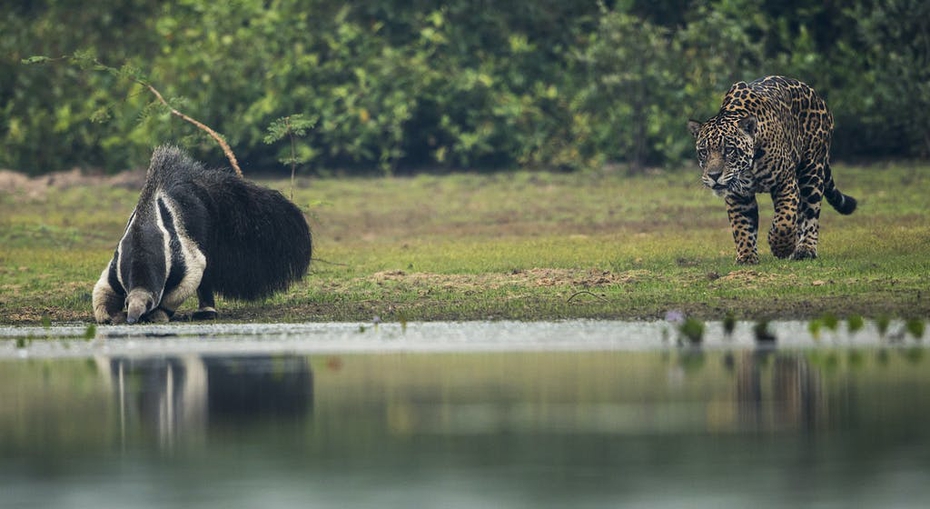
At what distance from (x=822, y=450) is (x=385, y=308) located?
815 centimetres

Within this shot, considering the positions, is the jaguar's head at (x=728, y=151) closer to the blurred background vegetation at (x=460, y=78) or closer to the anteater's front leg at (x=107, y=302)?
the anteater's front leg at (x=107, y=302)

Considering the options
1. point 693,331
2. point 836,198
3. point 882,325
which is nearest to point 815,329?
point 882,325

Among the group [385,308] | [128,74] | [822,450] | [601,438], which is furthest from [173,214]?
[822,450]

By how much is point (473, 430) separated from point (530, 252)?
37.8ft

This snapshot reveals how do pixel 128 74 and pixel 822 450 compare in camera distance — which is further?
pixel 128 74

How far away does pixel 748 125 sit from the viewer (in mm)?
17828

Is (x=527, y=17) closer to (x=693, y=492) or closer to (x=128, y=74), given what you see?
(x=128, y=74)

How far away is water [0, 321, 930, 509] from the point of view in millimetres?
8555

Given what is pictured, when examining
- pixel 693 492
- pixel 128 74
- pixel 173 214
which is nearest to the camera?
pixel 693 492

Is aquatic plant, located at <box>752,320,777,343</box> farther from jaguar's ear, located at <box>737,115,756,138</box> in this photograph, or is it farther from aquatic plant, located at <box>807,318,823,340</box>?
jaguar's ear, located at <box>737,115,756,138</box>

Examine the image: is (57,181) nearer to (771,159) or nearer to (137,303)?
(137,303)

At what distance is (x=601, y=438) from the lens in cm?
975

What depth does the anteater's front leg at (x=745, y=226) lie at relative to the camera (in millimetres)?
18453

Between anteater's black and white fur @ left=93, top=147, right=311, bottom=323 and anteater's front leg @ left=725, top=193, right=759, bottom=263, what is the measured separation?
455 centimetres
